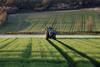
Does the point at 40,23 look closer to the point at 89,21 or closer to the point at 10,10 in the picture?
the point at 89,21

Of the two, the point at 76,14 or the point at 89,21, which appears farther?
the point at 76,14

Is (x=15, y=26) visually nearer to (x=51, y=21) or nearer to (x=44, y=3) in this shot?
(x=51, y=21)

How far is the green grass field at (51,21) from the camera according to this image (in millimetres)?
63750

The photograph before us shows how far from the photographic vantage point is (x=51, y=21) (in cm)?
7025

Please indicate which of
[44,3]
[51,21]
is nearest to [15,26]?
[51,21]

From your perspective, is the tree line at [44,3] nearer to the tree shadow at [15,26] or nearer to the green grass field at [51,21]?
the green grass field at [51,21]

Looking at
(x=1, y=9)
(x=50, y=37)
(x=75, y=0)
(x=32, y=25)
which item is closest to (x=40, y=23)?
(x=32, y=25)

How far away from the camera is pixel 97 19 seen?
230 feet

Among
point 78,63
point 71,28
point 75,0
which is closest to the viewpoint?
point 78,63

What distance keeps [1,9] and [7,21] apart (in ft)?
25.0

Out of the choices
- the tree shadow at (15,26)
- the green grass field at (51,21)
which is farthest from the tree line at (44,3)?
the tree shadow at (15,26)

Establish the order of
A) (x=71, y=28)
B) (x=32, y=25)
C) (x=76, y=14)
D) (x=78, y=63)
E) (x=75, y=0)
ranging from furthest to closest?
(x=75, y=0) < (x=76, y=14) < (x=32, y=25) < (x=71, y=28) < (x=78, y=63)

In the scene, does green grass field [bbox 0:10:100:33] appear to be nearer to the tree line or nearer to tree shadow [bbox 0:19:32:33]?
tree shadow [bbox 0:19:32:33]

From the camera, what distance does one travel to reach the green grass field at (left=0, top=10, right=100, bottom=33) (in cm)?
6375
